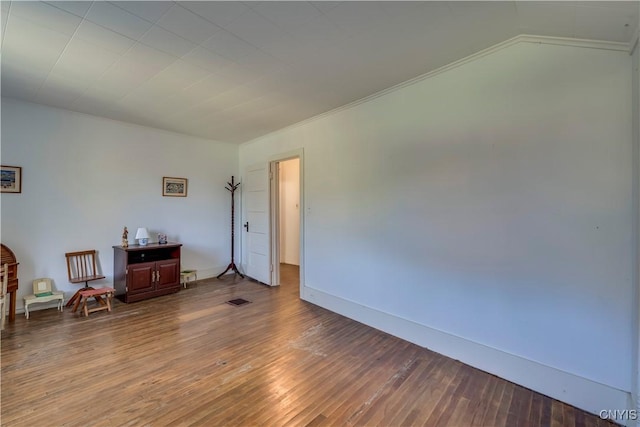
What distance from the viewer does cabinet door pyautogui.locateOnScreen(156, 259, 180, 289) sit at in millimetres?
4145

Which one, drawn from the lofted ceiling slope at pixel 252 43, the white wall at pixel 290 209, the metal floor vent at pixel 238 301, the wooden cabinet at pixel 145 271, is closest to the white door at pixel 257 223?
the metal floor vent at pixel 238 301

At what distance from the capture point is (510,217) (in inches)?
85.8

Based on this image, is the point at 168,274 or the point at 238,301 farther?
the point at 168,274

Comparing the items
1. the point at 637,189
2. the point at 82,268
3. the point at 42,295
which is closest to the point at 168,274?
the point at 82,268

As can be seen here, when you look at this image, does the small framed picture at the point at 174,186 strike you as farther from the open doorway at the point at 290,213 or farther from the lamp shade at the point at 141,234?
the open doorway at the point at 290,213

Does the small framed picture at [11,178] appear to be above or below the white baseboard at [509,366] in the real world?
above

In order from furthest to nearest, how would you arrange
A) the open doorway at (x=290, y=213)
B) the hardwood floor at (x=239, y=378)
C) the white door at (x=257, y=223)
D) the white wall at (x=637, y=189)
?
the open doorway at (x=290, y=213) < the white door at (x=257, y=223) < the hardwood floor at (x=239, y=378) < the white wall at (x=637, y=189)

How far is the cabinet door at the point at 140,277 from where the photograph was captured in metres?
3.86

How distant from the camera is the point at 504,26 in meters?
1.98

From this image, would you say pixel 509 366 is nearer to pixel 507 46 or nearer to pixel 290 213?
pixel 507 46

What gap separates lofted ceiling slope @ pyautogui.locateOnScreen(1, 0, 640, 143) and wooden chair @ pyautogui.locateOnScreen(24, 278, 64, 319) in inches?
94.1

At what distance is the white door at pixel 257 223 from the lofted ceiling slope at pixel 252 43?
5.79 ft

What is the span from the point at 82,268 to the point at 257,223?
2644mm

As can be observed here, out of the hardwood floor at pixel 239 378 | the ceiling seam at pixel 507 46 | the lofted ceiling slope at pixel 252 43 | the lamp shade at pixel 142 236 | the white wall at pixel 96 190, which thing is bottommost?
the hardwood floor at pixel 239 378
